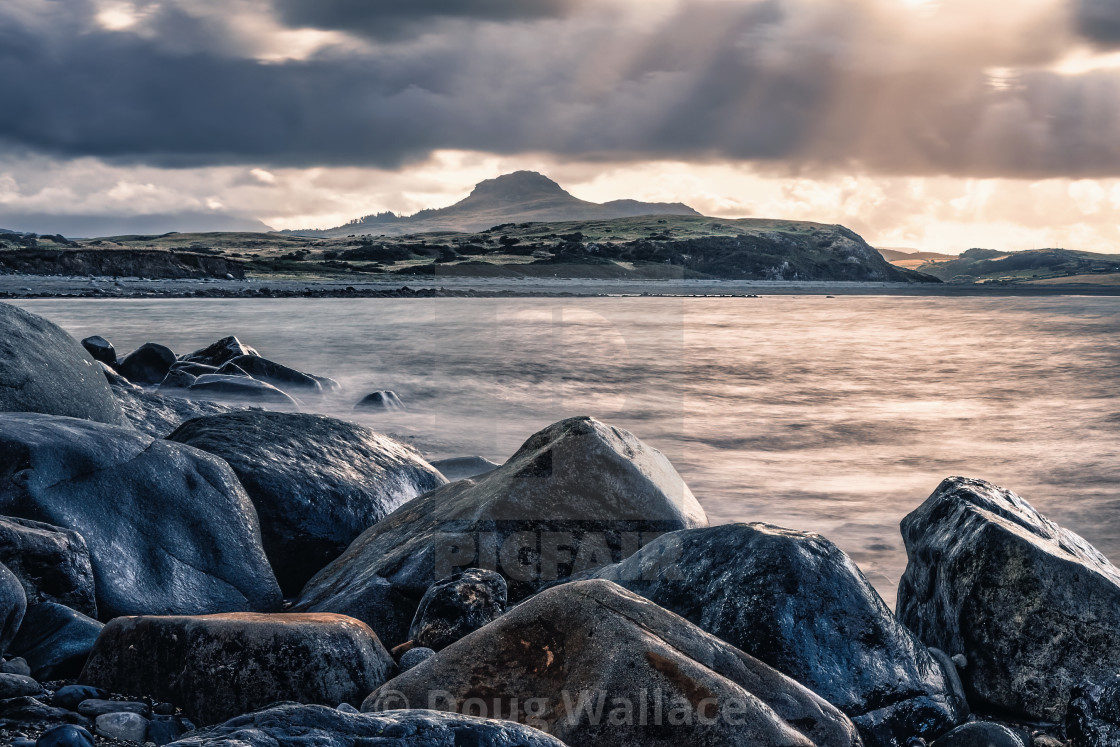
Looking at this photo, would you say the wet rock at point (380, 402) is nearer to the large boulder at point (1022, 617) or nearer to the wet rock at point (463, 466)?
the wet rock at point (463, 466)

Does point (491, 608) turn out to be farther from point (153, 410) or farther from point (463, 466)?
point (153, 410)

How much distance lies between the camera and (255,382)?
13188 millimetres

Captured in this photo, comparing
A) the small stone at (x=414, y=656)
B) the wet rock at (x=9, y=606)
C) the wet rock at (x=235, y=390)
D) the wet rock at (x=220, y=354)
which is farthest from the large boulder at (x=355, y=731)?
the wet rock at (x=220, y=354)

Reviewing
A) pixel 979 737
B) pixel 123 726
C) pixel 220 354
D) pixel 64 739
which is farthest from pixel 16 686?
pixel 220 354

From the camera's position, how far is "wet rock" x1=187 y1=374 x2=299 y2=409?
12.8 metres

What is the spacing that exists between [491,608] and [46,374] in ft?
13.5

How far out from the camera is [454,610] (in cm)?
423

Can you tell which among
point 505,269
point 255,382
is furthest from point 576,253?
point 255,382

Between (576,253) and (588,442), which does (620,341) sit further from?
(576,253)

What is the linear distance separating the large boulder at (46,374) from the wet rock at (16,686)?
3.23 metres

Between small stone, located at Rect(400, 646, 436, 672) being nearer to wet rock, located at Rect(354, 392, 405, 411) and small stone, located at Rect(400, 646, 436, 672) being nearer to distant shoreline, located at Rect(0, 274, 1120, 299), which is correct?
wet rock, located at Rect(354, 392, 405, 411)

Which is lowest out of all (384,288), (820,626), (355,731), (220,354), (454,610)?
(454,610)

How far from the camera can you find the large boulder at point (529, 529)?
491cm

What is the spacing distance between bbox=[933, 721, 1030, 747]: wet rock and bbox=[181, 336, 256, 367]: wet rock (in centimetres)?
1386
